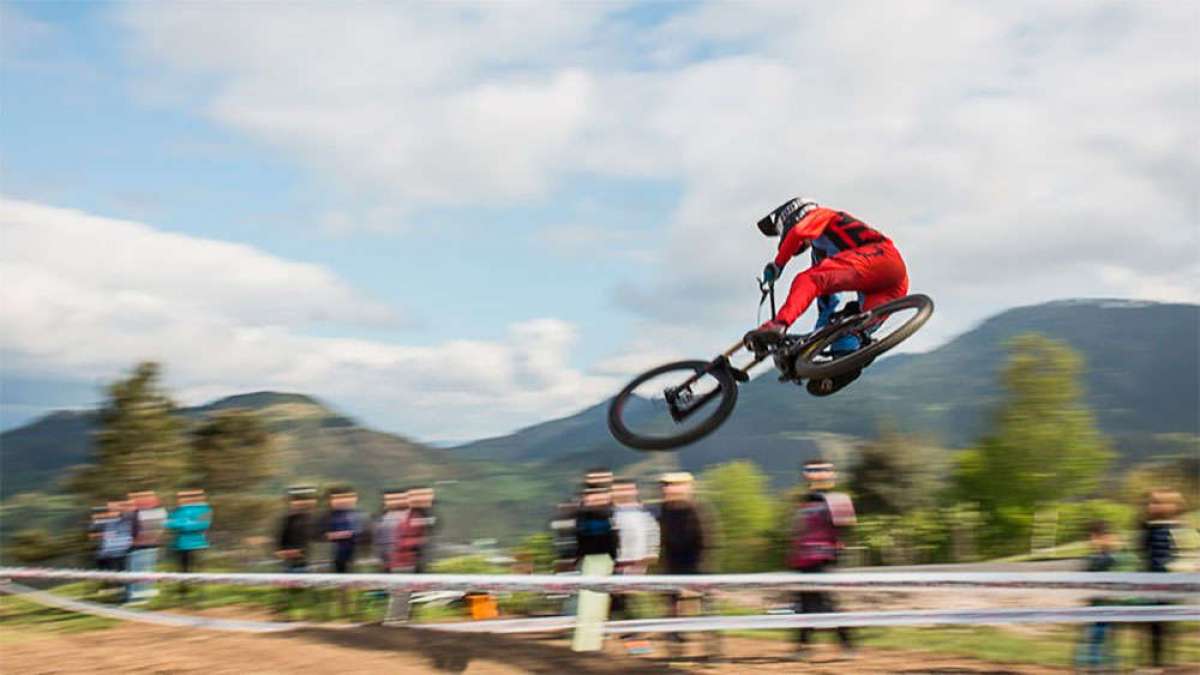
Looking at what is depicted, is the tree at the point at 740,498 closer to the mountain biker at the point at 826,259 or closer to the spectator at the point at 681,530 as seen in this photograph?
the spectator at the point at 681,530

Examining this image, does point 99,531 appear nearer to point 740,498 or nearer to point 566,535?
point 566,535

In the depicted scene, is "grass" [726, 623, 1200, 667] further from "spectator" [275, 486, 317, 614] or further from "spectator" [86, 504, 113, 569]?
"spectator" [86, 504, 113, 569]

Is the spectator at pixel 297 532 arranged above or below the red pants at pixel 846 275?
below

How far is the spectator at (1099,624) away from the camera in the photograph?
969 cm

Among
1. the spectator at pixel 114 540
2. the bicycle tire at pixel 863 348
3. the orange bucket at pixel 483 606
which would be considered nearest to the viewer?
the bicycle tire at pixel 863 348

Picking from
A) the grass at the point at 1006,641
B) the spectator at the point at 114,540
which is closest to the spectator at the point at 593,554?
the grass at the point at 1006,641

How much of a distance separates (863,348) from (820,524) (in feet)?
10.1

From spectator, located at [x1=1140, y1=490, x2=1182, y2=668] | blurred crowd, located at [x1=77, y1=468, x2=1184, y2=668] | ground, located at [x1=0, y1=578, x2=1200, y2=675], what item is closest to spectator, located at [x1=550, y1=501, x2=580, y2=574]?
blurred crowd, located at [x1=77, y1=468, x2=1184, y2=668]

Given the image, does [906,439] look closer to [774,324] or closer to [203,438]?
[203,438]

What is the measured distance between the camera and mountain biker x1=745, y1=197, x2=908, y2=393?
7812 mm

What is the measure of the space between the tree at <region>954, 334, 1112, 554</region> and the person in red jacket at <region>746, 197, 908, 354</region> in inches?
3721

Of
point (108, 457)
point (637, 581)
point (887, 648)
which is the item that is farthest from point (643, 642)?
point (108, 457)

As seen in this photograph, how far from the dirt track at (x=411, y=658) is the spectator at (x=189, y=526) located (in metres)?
2.89

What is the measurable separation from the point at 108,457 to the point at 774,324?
1993 inches
